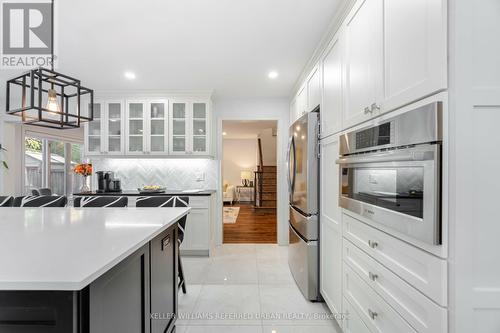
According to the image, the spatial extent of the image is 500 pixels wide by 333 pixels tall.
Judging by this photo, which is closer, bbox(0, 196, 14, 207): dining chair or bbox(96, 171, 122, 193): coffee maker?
bbox(0, 196, 14, 207): dining chair

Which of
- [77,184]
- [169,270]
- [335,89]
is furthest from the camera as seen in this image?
[77,184]

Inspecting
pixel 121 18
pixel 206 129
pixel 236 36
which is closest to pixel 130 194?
pixel 206 129

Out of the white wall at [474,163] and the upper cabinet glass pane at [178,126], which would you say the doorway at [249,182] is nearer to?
the upper cabinet glass pane at [178,126]

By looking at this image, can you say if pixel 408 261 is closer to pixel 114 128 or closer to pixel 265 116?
pixel 265 116

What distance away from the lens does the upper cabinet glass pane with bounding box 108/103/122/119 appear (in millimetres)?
3758

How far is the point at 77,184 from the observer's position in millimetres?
5289

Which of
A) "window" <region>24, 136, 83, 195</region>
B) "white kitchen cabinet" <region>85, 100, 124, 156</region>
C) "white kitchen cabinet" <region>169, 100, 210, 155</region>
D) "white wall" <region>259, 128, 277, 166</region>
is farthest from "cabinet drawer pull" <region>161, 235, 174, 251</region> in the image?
"white wall" <region>259, 128, 277, 166</region>

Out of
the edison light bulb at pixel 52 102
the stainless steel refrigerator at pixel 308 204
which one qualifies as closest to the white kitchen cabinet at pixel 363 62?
the stainless steel refrigerator at pixel 308 204

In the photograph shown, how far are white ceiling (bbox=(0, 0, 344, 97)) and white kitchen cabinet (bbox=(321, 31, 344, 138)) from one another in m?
0.25

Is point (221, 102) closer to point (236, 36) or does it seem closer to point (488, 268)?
point (236, 36)

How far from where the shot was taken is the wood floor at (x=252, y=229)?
4.33 metres

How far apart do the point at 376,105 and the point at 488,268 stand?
0.82m

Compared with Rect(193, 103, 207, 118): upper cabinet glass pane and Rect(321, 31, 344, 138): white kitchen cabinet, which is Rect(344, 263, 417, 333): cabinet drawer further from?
Rect(193, 103, 207, 118): upper cabinet glass pane

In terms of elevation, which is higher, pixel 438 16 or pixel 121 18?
pixel 121 18
